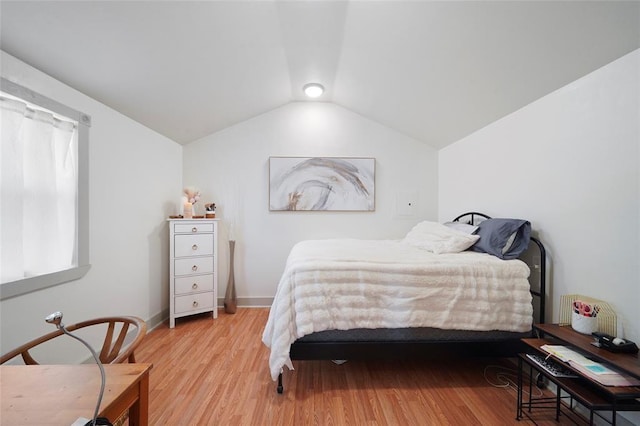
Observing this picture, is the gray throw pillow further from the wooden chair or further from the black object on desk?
the wooden chair

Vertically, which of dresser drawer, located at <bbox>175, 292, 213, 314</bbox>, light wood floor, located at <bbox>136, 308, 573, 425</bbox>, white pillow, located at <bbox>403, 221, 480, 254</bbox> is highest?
white pillow, located at <bbox>403, 221, 480, 254</bbox>

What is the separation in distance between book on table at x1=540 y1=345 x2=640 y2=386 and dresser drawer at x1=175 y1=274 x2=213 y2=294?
114 inches

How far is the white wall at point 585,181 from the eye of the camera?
1305 mm

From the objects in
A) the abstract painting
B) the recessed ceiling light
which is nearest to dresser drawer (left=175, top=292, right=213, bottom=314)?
the abstract painting

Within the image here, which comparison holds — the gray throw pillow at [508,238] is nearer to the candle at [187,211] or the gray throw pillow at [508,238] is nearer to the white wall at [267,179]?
the white wall at [267,179]

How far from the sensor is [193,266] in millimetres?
2674

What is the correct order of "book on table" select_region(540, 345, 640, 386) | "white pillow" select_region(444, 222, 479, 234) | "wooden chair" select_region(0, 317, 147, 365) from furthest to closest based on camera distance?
"white pillow" select_region(444, 222, 479, 234), "book on table" select_region(540, 345, 640, 386), "wooden chair" select_region(0, 317, 147, 365)

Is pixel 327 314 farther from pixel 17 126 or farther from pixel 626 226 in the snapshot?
pixel 17 126

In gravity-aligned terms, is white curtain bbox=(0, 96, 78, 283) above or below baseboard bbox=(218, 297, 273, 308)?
above

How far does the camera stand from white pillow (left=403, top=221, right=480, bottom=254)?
2.07 m

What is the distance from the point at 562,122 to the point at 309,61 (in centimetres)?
205

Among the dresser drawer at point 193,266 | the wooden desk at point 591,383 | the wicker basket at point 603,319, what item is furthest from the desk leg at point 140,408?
the wicker basket at point 603,319

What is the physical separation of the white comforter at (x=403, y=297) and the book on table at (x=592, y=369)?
0.34 metres

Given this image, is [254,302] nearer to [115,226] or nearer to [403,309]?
[115,226]
